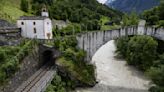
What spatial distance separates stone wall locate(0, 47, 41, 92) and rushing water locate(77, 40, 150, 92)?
8.07 meters

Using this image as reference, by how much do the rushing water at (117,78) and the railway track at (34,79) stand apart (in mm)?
6253

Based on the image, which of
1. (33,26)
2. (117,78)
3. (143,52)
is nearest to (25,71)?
(33,26)

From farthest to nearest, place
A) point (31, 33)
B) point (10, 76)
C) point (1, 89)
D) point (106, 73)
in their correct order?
point (106, 73) → point (31, 33) → point (10, 76) → point (1, 89)

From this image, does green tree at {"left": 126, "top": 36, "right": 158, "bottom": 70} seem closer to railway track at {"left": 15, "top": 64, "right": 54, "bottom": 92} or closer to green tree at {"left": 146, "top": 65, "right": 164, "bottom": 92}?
green tree at {"left": 146, "top": 65, "right": 164, "bottom": 92}

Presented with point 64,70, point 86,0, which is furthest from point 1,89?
point 86,0

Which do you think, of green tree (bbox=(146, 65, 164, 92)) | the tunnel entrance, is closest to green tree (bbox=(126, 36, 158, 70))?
green tree (bbox=(146, 65, 164, 92))

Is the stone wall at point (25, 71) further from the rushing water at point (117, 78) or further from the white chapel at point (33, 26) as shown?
the rushing water at point (117, 78)

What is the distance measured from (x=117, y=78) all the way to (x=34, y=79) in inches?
705

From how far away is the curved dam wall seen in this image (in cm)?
4928

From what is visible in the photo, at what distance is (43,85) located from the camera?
112 feet

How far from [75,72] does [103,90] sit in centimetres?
528

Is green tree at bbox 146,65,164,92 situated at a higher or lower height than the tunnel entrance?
lower

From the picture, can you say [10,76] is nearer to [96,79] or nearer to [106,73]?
[96,79]

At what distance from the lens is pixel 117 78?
49.2 metres
